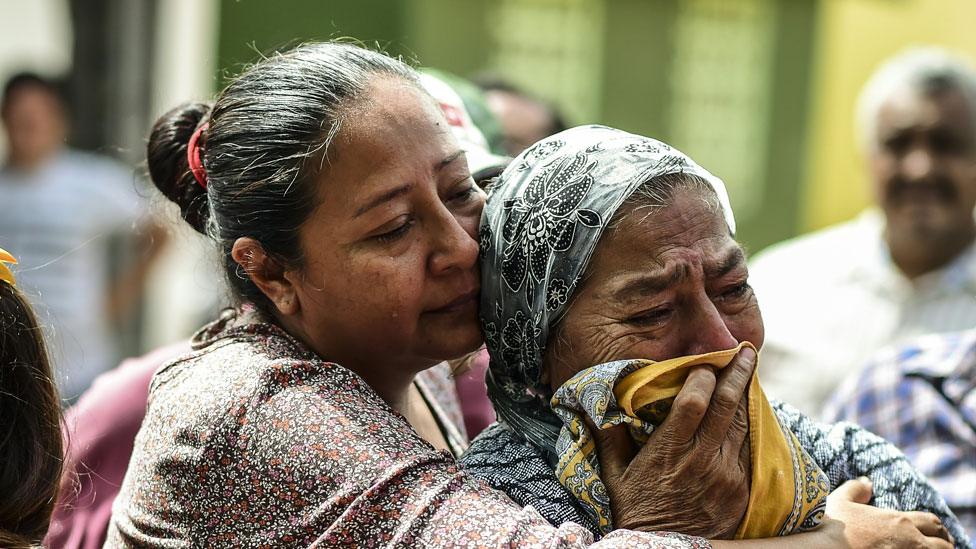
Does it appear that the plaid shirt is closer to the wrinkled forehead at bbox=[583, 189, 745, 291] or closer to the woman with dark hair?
the woman with dark hair

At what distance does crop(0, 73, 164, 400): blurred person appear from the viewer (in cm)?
760

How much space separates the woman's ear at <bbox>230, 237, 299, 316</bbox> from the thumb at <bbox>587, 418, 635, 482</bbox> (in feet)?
2.27

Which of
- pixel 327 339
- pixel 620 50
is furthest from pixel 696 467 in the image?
pixel 620 50

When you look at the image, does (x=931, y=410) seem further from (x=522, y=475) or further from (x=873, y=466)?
(x=522, y=475)

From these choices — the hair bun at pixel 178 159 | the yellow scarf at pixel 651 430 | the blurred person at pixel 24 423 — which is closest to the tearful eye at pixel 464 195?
the yellow scarf at pixel 651 430

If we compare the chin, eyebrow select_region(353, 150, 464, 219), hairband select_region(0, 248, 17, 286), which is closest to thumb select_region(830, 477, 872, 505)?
the chin

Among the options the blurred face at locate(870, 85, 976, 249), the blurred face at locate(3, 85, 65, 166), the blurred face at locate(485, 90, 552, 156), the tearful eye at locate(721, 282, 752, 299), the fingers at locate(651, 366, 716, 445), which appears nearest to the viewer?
the fingers at locate(651, 366, 716, 445)

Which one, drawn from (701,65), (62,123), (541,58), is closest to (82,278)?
(62,123)

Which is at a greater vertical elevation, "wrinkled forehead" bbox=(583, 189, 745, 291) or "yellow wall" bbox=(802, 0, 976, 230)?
"wrinkled forehead" bbox=(583, 189, 745, 291)

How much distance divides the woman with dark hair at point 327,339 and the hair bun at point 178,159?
0.20ft

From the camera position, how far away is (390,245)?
8.33 feet

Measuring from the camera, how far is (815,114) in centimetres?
1064

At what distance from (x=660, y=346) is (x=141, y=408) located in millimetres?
1714

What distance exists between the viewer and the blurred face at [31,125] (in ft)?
25.8
